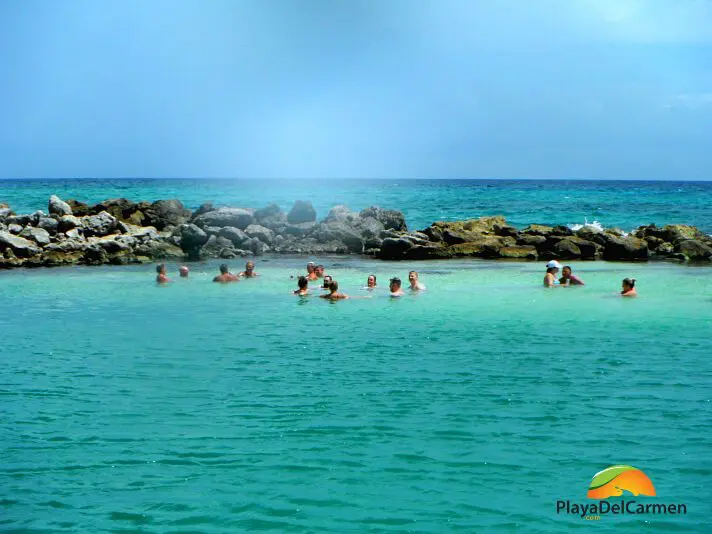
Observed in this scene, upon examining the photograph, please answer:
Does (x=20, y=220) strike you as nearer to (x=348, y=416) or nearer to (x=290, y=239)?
(x=290, y=239)

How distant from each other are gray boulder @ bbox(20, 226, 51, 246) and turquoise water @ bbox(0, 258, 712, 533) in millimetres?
15736

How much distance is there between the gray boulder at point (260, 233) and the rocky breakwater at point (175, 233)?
5 cm

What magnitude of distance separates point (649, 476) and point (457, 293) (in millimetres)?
15691

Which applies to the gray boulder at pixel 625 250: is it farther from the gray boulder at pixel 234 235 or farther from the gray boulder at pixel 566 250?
the gray boulder at pixel 234 235

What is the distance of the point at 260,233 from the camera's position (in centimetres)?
4125

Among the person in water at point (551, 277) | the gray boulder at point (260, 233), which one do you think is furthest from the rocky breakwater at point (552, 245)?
the person in water at point (551, 277)

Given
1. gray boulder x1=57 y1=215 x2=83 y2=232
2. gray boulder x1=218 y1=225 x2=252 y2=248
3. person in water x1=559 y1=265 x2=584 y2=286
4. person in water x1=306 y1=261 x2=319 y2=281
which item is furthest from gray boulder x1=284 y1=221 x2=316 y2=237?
person in water x1=559 y1=265 x2=584 y2=286

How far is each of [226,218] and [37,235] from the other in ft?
31.1

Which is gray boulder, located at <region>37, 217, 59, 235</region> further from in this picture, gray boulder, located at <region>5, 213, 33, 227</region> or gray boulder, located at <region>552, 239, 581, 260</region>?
gray boulder, located at <region>552, 239, 581, 260</region>

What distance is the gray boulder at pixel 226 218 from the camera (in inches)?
1626

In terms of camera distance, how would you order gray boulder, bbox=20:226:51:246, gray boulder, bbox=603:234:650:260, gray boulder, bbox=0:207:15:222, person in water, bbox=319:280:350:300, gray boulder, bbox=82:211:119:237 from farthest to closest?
gray boulder, bbox=0:207:15:222, gray boulder, bbox=82:211:119:237, gray boulder, bbox=20:226:51:246, gray boulder, bbox=603:234:650:260, person in water, bbox=319:280:350:300

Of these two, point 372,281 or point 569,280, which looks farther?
point 569,280

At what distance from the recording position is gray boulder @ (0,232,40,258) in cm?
3444

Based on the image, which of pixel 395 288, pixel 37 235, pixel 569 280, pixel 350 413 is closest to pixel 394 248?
pixel 569 280
